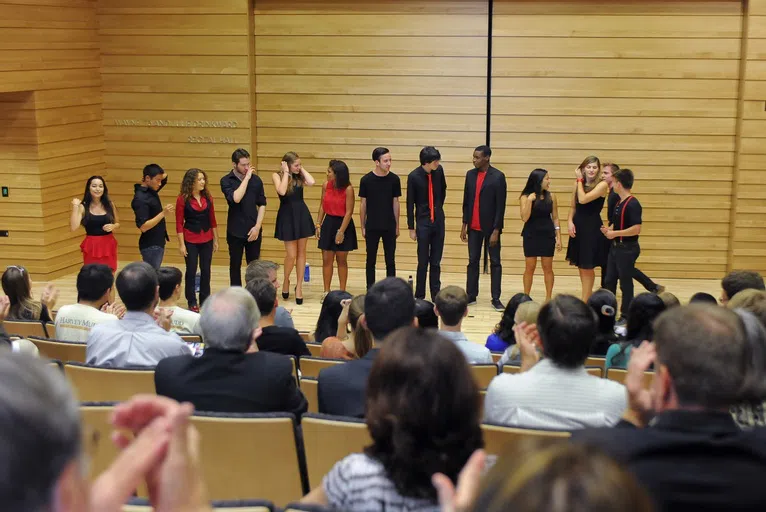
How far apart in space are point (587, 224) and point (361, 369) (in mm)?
6066

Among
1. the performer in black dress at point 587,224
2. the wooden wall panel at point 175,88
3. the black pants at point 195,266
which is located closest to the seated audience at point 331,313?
the black pants at point 195,266

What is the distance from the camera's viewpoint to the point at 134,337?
14.7 ft

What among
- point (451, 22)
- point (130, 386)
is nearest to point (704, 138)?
point (451, 22)

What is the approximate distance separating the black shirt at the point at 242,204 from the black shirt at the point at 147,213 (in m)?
0.71

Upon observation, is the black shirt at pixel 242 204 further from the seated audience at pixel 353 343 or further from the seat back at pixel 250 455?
the seat back at pixel 250 455

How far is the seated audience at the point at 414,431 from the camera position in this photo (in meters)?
2.20

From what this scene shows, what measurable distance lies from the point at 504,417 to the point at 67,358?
8.85 ft

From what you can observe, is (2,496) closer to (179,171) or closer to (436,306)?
(436,306)

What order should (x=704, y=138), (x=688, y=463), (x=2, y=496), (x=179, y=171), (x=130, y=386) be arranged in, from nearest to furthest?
1. (x=2, y=496)
2. (x=688, y=463)
3. (x=130, y=386)
4. (x=704, y=138)
5. (x=179, y=171)

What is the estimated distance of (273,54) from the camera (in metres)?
11.1

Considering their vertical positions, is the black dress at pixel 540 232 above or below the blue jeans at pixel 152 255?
above

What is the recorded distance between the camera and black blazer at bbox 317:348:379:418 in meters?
3.48

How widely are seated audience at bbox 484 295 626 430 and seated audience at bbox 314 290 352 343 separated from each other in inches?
98.7

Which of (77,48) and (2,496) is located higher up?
(77,48)
